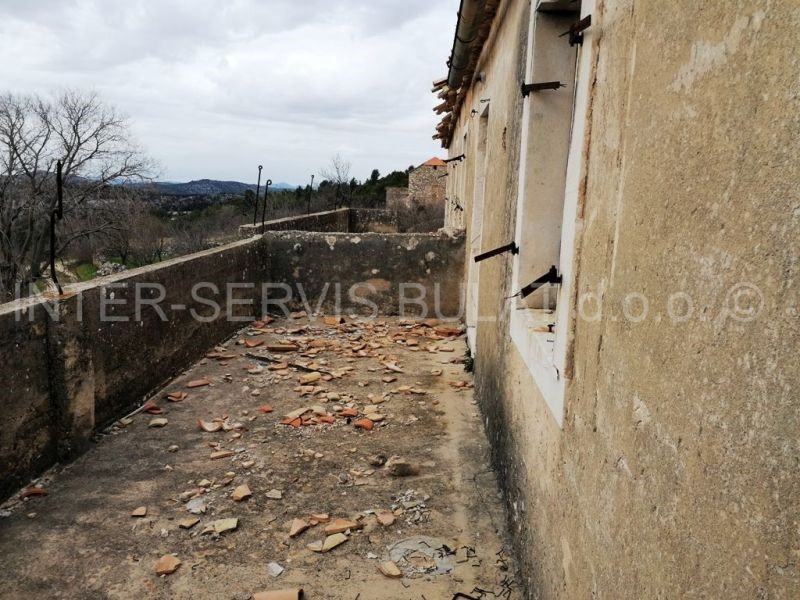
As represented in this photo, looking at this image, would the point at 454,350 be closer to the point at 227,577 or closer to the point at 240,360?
the point at 240,360

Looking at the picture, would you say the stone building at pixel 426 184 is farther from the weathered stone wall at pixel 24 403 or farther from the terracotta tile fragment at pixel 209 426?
the weathered stone wall at pixel 24 403

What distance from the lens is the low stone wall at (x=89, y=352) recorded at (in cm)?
357

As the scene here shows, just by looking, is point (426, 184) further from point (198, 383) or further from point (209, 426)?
point (209, 426)

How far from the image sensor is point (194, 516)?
135 inches

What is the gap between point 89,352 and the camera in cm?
418

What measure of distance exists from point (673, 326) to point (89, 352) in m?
4.11

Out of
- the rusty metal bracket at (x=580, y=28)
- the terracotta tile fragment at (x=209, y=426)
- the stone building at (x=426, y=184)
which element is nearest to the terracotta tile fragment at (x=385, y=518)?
the terracotta tile fragment at (x=209, y=426)

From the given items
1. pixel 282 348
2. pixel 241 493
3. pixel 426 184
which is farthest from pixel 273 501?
pixel 426 184

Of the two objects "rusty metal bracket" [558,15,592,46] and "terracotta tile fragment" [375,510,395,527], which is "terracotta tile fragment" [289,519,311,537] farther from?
"rusty metal bracket" [558,15,592,46]

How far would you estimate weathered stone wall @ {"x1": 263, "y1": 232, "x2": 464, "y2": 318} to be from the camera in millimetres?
8164

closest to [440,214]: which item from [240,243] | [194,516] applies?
[240,243]

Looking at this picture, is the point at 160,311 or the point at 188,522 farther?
the point at 160,311

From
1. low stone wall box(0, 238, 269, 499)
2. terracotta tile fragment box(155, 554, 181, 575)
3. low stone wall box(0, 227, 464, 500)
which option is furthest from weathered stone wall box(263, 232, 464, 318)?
terracotta tile fragment box(155, 554, 181, 575)

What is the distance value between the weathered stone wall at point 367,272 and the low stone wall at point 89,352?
2.04 metres
